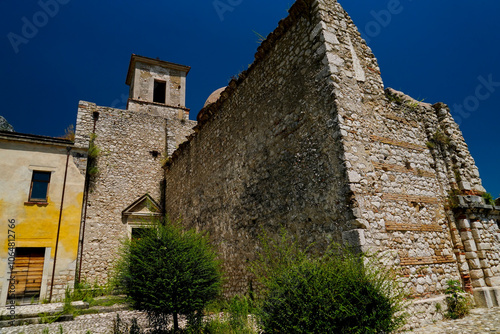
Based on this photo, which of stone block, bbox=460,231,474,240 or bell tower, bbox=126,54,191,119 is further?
bell tower, bbox=126,54,191,119

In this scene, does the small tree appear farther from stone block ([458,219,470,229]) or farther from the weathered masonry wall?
the weathered masonry wall

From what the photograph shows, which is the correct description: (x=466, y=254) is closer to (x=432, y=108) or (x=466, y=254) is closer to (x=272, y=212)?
(x=432, y=108)

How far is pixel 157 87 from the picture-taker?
55.7 feet

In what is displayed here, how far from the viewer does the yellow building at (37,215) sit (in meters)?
9.23

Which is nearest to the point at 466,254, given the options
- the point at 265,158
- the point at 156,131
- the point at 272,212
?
the point at 272,212

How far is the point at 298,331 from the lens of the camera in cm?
327

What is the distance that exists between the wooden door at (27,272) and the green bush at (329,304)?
906 cm

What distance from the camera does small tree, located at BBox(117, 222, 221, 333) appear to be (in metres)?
5.21

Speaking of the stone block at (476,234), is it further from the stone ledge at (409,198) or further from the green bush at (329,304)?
the green bush at (329,304)

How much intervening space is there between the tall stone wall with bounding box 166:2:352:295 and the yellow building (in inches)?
185

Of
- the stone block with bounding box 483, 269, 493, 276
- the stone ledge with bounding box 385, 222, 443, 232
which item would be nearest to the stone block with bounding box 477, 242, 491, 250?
the stone block with bounding box 483, 269, 493, 276

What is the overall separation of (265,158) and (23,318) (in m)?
6.66

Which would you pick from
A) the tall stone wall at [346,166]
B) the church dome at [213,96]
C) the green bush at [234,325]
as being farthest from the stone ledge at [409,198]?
the church dome at [213,96]

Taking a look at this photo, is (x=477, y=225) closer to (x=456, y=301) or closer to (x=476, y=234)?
(x=476, y=234)
